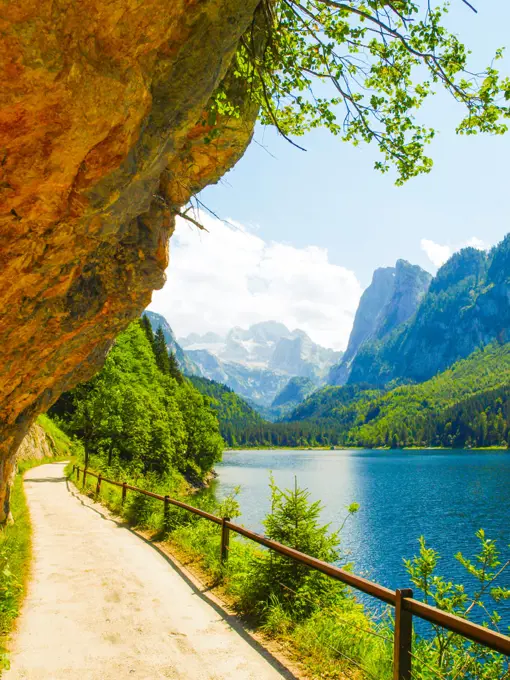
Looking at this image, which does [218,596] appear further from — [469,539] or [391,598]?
[469,539]

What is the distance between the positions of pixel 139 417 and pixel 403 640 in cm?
2733

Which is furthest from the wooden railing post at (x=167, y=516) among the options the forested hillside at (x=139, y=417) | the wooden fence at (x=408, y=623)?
the forested hillside at (x=139, y=417)

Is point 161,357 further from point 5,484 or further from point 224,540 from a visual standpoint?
point 224,540

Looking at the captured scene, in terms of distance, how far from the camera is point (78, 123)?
15.0ft

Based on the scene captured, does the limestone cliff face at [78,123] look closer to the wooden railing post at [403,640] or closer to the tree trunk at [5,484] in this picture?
the tree trunk at [5,484]

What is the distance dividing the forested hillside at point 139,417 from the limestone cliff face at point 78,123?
65.5 ft

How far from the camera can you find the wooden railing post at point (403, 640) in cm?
484

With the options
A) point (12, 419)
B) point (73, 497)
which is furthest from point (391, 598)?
point (73, 497)

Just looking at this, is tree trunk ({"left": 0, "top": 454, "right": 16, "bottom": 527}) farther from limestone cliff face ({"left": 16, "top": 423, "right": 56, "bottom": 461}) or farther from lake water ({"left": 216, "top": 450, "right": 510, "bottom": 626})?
limestone cliff face ({"left": 16, "top": 423, "right": 56, "bottom": 461})

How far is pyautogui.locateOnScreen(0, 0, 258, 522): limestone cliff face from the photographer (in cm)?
395

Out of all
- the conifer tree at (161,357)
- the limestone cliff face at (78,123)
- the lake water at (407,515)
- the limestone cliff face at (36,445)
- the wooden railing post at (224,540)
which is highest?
the conifer tree at (161,357)

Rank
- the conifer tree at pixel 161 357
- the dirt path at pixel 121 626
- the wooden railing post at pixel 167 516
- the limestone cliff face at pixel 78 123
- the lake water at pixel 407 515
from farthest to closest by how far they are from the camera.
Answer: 1. the conifer tree at pixel 161 357
2. the lake water at pixel 407 515
3. the wooden railing post at pixel 167 516
4. the dirt path at pixel 121 626
5. the limestone cliff face at pixel 78 123

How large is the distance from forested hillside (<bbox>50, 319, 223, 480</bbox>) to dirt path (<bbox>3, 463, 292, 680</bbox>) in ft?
49.6

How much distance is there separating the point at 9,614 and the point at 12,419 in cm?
455
